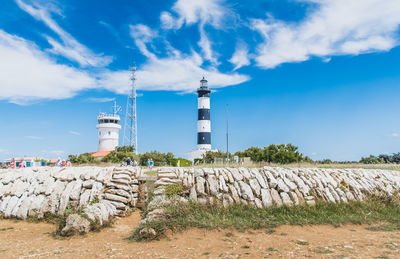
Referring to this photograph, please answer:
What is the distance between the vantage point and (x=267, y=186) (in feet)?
30.1

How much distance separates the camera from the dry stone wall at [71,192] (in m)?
9.25

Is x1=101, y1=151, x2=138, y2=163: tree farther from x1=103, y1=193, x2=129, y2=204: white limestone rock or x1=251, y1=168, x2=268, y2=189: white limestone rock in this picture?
x1=251, y1=168, x2=268, y2=189: white limestone rock

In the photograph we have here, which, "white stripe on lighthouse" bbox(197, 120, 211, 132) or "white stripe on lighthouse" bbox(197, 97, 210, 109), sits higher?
"white stripe on lighthouse" bbox(197, 97, 210, 109)

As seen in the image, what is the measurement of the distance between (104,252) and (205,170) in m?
4.37

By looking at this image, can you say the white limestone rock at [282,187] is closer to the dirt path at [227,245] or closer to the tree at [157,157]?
the dirt path at [227,245]

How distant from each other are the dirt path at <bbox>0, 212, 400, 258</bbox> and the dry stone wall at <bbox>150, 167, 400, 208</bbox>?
5.27 feet

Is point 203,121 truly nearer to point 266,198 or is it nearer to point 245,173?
point 245,173

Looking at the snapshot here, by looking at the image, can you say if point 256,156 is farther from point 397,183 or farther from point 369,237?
point 369,237

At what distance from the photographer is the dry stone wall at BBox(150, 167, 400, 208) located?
28.6 ft

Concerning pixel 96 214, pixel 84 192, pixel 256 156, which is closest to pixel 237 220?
pixel 96 214

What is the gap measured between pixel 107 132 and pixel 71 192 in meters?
45.3

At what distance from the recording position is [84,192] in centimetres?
955

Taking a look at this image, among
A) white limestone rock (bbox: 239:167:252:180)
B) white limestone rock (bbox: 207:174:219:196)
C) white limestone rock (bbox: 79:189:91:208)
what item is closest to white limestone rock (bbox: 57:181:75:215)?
white limestone rock (bbox: 79:189:91:208)

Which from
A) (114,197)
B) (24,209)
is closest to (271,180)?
(114,197)
